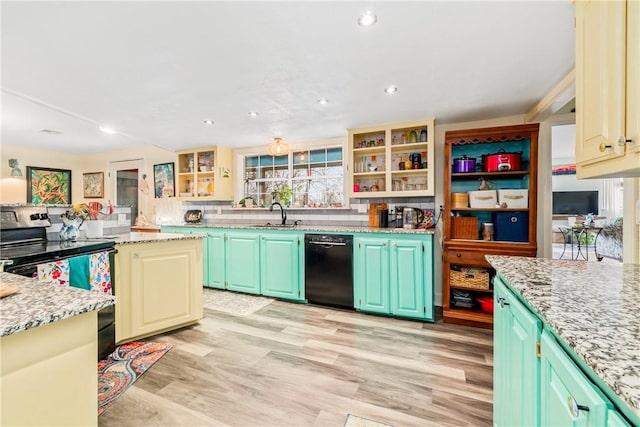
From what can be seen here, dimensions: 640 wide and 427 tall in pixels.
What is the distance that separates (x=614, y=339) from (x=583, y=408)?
179 mm

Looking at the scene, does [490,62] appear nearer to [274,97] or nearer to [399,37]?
[399,37]

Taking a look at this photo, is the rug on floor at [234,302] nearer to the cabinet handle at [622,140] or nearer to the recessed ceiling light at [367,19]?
the recessed ceiling light at [367,19]

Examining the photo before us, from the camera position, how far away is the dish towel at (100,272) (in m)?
2.07

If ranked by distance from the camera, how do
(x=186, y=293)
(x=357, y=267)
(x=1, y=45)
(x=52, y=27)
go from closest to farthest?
1. (x=52, y=27)
2. (x=1, y=45)
3. (x=186, y=293)
4. (x=357, y=267)

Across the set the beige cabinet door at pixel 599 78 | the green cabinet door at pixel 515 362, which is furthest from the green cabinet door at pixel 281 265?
the beige cabinet door at pixel 599 78

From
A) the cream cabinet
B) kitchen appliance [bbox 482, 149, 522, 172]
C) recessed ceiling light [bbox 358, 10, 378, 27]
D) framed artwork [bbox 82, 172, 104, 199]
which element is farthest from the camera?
framed artwork [bbox 82, 172, 104, 199]

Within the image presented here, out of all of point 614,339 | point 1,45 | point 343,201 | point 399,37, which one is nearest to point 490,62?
point 399,37

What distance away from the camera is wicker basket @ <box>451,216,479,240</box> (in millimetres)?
2846

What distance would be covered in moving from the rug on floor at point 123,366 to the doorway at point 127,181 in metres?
3.39

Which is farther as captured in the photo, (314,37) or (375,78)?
(375,78)

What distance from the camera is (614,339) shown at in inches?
25.5

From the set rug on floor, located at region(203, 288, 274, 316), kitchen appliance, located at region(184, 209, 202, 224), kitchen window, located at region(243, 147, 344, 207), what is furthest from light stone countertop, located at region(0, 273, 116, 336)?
kitchen appliance, located at region(184, 209, 202, 224)

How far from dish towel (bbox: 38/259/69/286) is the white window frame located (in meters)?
2.73

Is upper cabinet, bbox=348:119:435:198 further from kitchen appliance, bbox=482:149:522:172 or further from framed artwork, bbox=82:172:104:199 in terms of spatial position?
framed artwork, bbox=82:172:104:199
